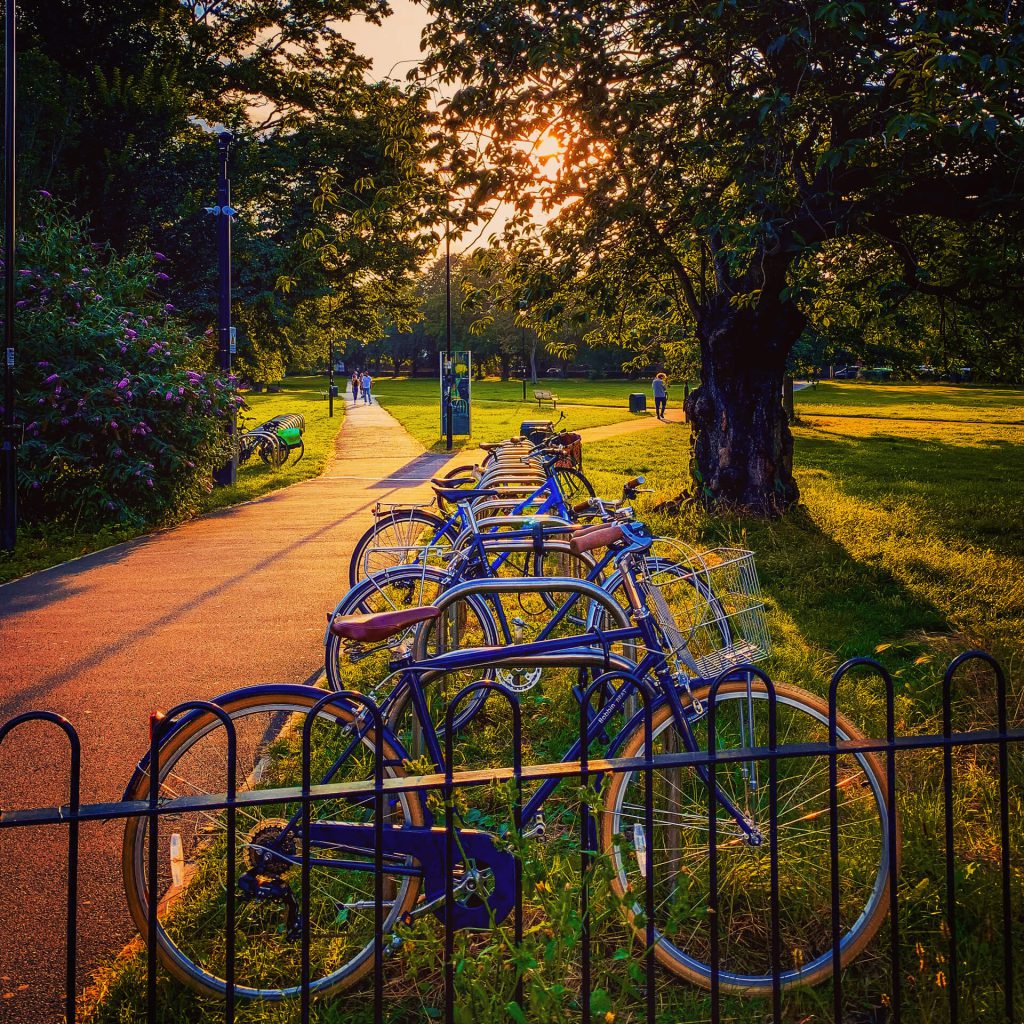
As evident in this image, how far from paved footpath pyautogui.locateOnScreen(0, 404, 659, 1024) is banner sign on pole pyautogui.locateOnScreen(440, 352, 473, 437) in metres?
13.5

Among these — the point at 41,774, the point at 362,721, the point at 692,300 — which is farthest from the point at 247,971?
the point at 692,300

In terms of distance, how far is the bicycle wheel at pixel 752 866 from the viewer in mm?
3182

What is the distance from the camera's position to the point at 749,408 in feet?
42.2

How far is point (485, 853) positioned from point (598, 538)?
1.31 m

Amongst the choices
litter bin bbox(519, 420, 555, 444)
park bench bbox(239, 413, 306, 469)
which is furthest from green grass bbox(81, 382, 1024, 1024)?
park bench bbox(239, 413, 306, 469)

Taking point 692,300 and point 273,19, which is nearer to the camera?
point 692,300

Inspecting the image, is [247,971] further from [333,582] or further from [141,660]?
[333,582]

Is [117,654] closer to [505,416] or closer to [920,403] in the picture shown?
[505,416]

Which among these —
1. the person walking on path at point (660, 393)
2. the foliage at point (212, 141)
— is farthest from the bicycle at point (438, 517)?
the person walking on path at point (660, 393)

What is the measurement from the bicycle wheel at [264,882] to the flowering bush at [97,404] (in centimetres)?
986

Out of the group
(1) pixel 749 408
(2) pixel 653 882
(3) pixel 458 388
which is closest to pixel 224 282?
(1) pixel 749 408

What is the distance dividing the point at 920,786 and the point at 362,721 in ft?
8.27

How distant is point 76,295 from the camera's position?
13.7m

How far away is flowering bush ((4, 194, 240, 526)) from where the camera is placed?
42.1 feet
